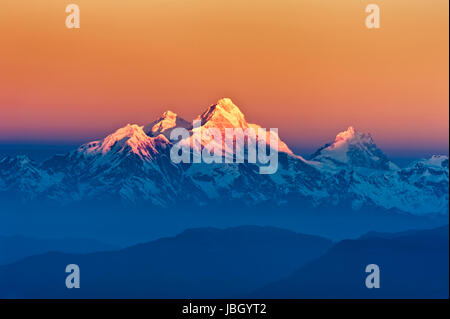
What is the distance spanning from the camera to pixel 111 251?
653 ft

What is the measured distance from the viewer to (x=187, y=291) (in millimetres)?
186375
